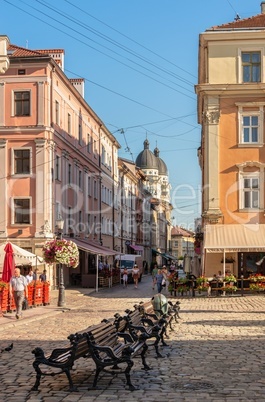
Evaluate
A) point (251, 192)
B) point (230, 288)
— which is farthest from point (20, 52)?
point (230, 288)

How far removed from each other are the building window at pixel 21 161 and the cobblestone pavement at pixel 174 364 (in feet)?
66.6

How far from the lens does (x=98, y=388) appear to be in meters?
9.44

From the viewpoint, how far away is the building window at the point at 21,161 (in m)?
41.7

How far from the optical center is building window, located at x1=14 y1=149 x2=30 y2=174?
41719 millimetres

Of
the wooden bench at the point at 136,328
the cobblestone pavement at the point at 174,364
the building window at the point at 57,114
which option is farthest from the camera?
the building window at the point at 57,114

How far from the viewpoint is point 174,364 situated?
1177 cm

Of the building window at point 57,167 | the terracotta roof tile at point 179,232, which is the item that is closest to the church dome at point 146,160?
the terracotta roof tile at point 179,232

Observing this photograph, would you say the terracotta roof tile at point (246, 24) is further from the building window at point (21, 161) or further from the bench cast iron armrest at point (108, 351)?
the bench cast iron armrest at point (108, 351)

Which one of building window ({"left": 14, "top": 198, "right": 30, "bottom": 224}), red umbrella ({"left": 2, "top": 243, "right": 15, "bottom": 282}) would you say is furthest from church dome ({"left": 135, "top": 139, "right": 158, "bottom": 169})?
red umbrella ({"left": 2, "top": 243, "right": 15, "bottom": 282})

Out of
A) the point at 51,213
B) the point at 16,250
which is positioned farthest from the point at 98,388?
the point at 51,213

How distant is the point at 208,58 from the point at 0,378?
94.4 ft

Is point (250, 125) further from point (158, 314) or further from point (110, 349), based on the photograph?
point (110, 349)

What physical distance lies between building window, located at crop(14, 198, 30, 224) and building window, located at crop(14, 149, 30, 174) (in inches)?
68.4

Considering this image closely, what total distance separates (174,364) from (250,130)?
1040 inches
